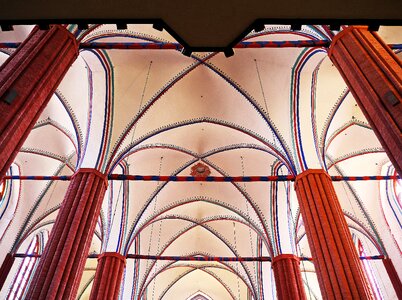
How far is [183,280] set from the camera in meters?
24.7

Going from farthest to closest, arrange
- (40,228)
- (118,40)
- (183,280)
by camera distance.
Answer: (183,280) → (40,228) → (118,40)

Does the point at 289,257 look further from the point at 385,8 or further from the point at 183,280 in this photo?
the point at 385,8

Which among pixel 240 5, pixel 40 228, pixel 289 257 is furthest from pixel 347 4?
pixel 40 228

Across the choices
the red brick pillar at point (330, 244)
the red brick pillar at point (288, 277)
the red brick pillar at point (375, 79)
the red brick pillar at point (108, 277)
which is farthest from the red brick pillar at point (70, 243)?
the red brick pillar at point (288, 277)

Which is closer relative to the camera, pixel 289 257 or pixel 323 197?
pixel 323 197

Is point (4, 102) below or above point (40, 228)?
below

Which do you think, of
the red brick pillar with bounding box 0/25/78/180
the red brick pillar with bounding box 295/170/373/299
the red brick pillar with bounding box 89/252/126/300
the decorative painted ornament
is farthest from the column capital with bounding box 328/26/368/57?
the red brick pillar with bounding box 89/252/126/300

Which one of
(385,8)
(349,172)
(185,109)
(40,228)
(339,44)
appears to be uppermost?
(185,109)

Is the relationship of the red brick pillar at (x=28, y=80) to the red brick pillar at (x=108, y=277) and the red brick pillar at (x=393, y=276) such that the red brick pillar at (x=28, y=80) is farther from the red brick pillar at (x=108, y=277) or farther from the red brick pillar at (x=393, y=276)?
the red brick pillar at (x=393, y=276)

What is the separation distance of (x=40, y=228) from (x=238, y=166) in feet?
35.3

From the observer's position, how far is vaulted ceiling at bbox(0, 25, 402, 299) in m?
12.6

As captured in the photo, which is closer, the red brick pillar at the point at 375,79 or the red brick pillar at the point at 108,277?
the red brick pillar at the point at 375,79

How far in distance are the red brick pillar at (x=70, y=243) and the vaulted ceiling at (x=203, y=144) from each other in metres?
1.36

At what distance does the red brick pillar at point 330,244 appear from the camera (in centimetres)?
809
